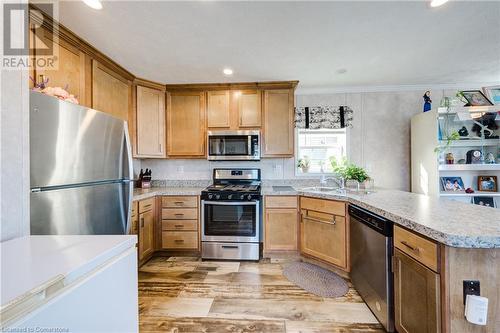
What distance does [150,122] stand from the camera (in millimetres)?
3018

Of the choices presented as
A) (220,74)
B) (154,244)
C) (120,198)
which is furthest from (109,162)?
(220,74)

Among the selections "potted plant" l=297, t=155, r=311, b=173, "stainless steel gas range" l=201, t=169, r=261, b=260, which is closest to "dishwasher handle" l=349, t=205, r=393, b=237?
"stainless steel gas range" l=201, t=169, r=261, b=260

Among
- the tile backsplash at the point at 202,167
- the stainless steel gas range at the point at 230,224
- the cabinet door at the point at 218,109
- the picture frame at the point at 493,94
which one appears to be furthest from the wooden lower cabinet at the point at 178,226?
the picture frame at the point at 493,94

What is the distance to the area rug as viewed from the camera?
207 cm

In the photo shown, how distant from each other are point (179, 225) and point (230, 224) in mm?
694

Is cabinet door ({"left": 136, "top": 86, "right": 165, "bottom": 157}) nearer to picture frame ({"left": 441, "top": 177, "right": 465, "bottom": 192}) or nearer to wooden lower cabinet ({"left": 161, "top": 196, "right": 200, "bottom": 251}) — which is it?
wooden lower cabinet ({"left": 161, "top": 196, "right": 200, "bottom": 251})

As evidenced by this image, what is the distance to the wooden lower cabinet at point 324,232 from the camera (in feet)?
7.42

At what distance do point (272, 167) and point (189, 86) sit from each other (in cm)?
174

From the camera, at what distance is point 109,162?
1652mm

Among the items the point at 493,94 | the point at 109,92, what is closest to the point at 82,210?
the point at 109,92

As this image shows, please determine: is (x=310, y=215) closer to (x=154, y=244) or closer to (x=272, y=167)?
(x=272, y=167)

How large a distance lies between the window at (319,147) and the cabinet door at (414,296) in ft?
6.59

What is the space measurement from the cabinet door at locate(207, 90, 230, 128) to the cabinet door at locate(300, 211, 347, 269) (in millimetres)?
1704

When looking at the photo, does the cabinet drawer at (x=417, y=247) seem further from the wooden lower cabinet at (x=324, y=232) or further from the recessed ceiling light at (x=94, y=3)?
the recessed ceiling light at (x=94, y=3)
